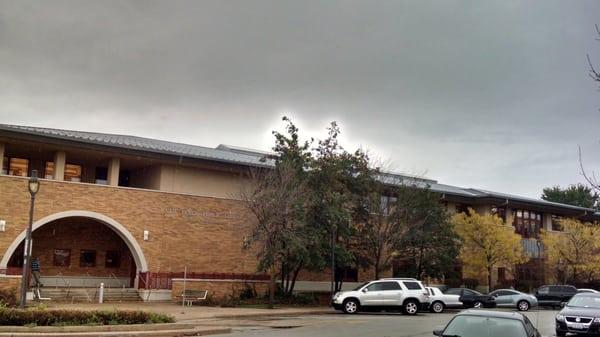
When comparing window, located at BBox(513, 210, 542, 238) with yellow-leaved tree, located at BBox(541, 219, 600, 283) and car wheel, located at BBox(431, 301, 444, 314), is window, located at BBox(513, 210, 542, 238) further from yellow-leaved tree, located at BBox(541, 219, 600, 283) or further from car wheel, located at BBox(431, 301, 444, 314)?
car wheel, located at BBox(431, 301, 444, 314)

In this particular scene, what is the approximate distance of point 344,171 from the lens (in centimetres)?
3681

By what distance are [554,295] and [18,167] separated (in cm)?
3620

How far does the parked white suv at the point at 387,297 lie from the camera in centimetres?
2962

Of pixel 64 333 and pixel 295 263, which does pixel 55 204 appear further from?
pixel 64 333

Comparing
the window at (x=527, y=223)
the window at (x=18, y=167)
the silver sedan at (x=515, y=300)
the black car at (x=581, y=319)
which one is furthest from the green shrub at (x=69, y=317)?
the window at (x=527, y=223)

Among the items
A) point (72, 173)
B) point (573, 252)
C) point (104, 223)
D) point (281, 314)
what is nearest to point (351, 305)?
point (281, 314)

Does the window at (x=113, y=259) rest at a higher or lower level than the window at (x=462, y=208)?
lower

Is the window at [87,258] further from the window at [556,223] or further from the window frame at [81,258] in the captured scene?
the window at [556,223]

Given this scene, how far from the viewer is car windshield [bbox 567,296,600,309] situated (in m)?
20.5

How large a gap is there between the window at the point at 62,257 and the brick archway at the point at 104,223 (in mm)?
3293

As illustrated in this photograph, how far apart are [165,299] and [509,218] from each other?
1363 inches

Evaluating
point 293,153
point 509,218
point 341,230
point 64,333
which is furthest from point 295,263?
point 509,218

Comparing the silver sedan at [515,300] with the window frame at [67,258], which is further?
the silver sedan at [515,300]

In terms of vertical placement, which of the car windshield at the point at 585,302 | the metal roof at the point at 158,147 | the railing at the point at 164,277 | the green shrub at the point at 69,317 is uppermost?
the metal roof at the point at 158,147
